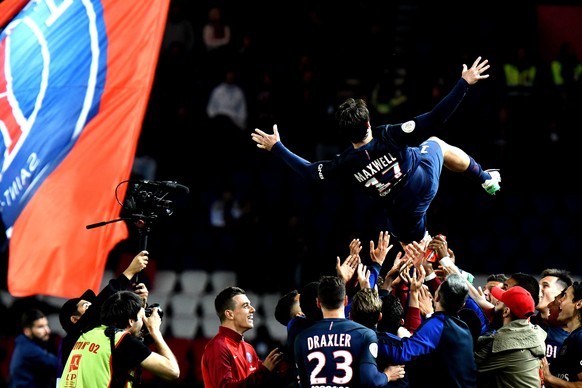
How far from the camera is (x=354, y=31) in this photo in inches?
645

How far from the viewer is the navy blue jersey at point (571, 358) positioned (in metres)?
7.11

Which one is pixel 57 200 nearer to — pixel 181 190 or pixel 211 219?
pixel 181 190

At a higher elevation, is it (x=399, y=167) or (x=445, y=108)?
(x=445, y=108)

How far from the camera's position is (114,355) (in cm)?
673

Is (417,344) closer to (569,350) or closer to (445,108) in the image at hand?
(569,350)

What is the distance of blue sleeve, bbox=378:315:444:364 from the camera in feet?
21.5

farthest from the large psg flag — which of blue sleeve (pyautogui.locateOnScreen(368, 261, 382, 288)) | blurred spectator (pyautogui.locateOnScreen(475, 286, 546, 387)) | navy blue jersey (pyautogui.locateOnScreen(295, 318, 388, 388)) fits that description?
blurred spectator (pyautogui.locateOnScreen(475, 286, 546, 387))

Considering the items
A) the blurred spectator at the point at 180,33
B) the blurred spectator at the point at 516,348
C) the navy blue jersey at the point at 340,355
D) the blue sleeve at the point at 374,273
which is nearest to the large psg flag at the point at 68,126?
the blue sleeve at the point at 374,273

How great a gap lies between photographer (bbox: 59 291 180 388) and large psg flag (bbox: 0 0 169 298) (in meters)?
1.34

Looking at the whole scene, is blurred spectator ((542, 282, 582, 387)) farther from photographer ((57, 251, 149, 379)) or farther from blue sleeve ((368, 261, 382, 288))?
photographer ((57, 251, 149, 379))

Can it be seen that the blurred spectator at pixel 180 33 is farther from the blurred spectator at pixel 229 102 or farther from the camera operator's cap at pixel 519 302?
the camera operator's cap at pixel 519 302

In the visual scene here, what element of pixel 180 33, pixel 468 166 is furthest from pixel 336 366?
pixel 180 33

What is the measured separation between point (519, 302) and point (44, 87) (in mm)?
4403

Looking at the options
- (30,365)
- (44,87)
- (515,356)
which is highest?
(44,87)
